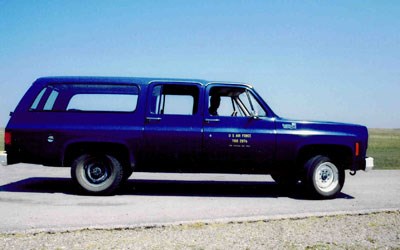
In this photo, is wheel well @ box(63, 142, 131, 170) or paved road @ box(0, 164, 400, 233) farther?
wheel well @ box(63, 142, 131, 170)

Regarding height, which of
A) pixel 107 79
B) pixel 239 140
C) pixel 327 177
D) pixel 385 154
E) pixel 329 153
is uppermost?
pixel 107 79

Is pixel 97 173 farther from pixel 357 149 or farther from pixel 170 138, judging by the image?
pixel 357 149

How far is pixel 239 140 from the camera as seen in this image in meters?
7.06

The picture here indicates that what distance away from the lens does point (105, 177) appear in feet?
23.3

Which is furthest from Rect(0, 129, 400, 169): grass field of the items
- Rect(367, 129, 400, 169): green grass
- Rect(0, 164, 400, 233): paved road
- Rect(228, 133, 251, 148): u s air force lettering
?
Rect(228, 133, 251, 148): u s air force lettering

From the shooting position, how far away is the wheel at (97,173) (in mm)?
7000

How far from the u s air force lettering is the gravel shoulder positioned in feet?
6.87

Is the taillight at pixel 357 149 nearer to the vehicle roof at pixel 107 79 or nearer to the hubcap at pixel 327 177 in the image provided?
the hubcap at pixel 327 177

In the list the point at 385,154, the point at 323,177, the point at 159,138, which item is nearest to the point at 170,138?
the point at 159,138

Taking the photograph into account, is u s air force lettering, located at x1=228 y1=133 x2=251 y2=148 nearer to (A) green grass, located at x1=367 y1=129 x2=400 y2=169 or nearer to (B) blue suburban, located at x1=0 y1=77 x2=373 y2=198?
(B) blue suburban, located at x1=0 y1=77 x2=373 y2=198

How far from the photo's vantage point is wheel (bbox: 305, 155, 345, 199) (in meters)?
7.11

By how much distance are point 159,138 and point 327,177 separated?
10.4ft

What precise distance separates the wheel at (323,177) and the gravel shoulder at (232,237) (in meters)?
1.94

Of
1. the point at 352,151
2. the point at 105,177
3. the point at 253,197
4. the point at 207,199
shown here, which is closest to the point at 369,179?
the point at 352,151
